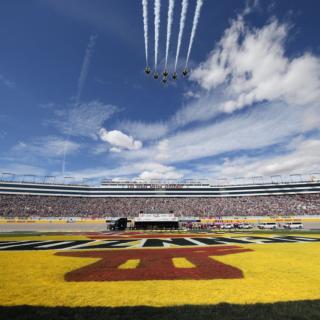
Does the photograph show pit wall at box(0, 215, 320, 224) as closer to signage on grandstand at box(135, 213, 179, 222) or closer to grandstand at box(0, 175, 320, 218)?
grandstand at box(0, 175, 320, 218)

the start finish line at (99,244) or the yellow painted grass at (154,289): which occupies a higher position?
the start finish line at (99,244)

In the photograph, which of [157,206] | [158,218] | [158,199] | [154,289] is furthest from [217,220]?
[154,289]

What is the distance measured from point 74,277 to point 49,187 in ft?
364

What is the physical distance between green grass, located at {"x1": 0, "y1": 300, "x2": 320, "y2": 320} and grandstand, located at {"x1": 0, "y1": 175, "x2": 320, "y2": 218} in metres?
90.2

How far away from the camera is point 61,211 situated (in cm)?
9250

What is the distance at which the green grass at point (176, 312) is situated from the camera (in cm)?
506

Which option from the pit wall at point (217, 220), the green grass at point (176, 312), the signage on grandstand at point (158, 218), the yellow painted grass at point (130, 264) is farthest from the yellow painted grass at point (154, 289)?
the pit wall at point (217, 220)

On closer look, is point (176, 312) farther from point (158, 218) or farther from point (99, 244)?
point (158, 218)

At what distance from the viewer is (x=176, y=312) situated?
211 inches

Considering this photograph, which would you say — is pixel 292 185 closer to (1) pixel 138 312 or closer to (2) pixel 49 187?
(2) pixel 49 187

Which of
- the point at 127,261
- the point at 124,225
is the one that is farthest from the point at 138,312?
the point at 124,225

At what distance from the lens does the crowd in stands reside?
88812mm

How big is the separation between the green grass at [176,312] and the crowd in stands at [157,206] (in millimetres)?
87338

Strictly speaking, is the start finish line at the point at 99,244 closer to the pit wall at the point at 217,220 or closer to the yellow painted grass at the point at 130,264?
the yellow painted grass at the point at 130,264
